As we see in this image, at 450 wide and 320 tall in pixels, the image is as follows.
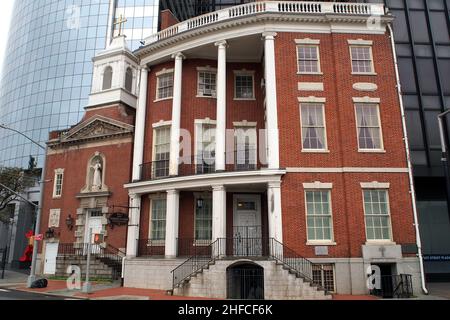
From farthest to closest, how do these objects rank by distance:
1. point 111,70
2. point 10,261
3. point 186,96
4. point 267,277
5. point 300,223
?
point 10,261 → point 111,70 → point 186,96 → point 300,223 → point 267,277

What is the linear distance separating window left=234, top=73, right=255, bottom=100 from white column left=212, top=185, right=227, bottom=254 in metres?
6.79

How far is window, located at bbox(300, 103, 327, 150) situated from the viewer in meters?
18.8

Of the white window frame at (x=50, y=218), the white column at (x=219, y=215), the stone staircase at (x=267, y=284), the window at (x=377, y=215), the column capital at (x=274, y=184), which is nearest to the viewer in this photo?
the stone staircase at (x=267, y=284)

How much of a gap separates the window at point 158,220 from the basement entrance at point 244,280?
6181 millimetres

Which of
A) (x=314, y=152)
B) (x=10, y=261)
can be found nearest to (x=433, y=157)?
(x=314, y=152)

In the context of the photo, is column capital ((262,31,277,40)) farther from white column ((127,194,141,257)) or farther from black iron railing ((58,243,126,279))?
black iron railing ((58,243,126,279))

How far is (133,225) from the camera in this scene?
21359mm

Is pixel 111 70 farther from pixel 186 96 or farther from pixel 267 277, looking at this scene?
pixel 267 277

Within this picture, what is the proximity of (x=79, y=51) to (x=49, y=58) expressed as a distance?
236 inches

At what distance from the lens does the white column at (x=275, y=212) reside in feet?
56.2

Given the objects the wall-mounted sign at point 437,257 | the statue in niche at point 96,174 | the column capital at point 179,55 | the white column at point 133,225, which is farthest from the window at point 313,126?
the statue in niche at point 96,174

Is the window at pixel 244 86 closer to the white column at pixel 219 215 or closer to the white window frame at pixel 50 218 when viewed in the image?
the white column at pixel 219 215
